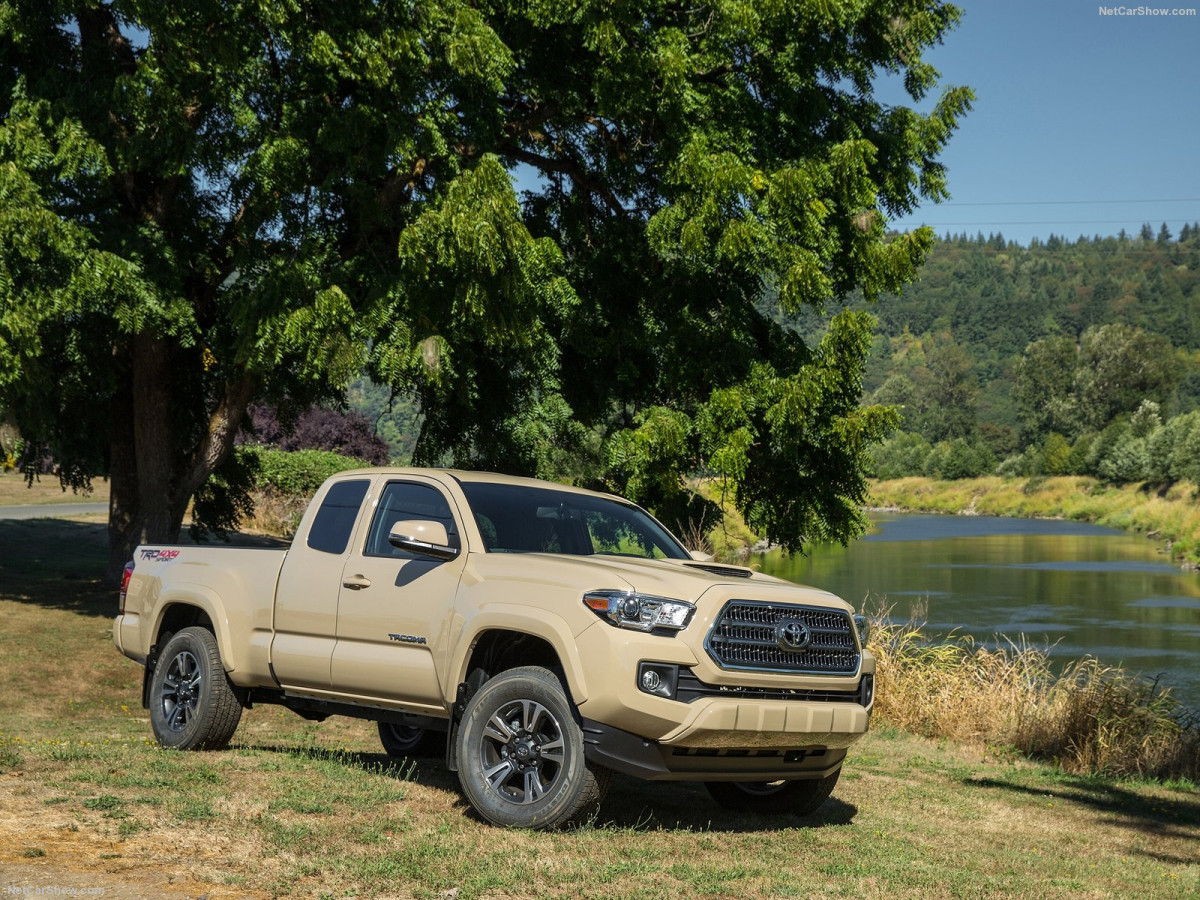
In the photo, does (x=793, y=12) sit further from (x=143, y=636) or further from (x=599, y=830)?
(x=599, y=830)

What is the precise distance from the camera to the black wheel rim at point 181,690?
8867mm

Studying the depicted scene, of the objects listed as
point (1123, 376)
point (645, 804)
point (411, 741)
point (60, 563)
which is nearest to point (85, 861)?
point (645, 804)

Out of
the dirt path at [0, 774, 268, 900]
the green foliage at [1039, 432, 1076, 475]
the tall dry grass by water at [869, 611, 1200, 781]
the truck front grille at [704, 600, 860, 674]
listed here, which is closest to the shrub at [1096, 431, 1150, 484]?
the green foliage at [1039, 432, 1076, 475]

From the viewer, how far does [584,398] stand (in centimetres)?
1856

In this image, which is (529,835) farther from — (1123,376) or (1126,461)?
(1123,376)

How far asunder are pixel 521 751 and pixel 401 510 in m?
1.87

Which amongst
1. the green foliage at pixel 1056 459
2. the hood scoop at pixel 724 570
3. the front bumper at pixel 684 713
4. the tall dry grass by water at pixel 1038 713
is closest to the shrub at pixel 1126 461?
the green foliage at pixel 1056 459

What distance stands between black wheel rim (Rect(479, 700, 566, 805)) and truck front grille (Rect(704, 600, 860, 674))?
0.97 m

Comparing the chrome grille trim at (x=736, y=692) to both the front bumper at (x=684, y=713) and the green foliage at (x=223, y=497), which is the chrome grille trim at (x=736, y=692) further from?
the green foliage at (x=223, y=497)

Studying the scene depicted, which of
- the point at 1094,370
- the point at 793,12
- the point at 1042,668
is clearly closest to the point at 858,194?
the point at 793,12

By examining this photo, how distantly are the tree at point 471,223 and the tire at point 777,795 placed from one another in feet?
26.1

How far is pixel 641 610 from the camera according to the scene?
21.3 ft

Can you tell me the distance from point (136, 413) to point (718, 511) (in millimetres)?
8500

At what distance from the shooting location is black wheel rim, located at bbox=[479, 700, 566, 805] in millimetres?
6699
